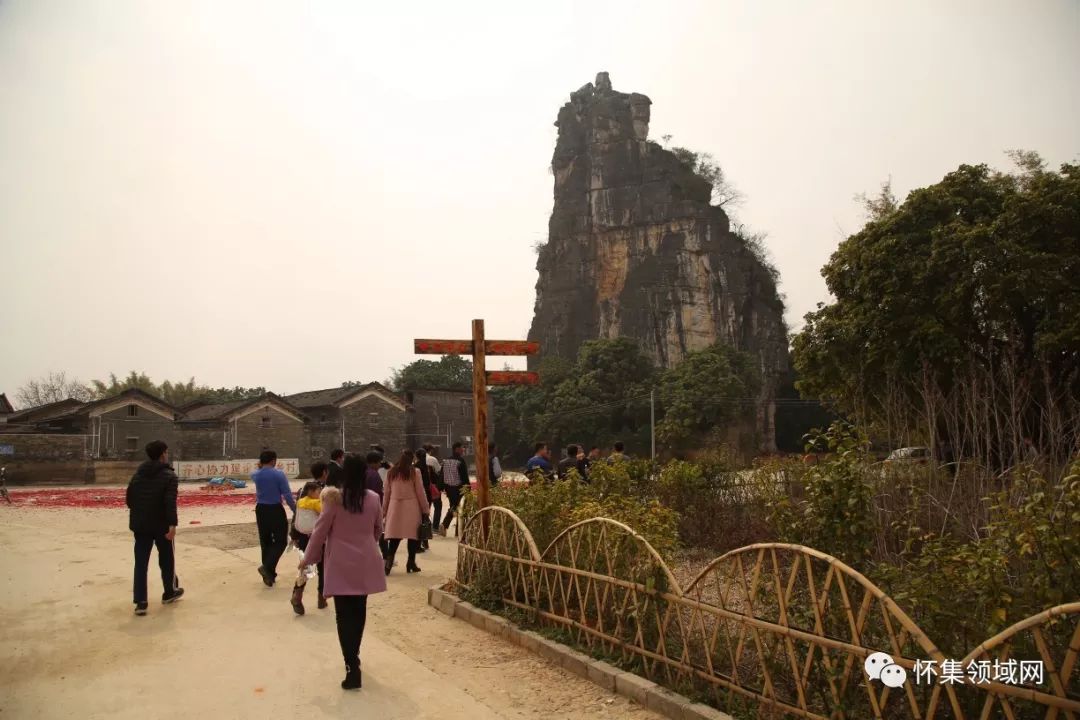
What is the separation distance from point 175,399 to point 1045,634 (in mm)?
69642

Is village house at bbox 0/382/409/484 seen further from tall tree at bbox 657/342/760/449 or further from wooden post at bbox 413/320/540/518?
wooden post at bbox 413/320/540/518

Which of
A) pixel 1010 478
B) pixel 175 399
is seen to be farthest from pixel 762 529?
pixel 175 399

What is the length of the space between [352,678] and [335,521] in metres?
1.03

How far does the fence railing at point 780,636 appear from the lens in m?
3.18

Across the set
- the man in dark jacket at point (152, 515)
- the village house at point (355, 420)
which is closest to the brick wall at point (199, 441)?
the village house at point (355, 420)

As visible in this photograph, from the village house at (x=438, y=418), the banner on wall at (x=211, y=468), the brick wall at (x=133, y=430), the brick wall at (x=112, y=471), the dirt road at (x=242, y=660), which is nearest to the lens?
the dirt road at (x=242, y=660)

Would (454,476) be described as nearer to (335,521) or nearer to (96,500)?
(335,521)

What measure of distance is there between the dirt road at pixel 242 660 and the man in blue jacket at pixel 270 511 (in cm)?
29

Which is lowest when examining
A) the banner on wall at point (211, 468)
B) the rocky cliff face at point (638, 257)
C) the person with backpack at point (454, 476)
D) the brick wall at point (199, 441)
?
the banner on wall at point (211, 468)

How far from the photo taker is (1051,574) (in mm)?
3506

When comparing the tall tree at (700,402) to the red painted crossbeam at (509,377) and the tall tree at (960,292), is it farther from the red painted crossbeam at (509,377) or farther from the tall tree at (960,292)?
the red painted crossbeam at (509,377)

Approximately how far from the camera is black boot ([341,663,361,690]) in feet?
16.3

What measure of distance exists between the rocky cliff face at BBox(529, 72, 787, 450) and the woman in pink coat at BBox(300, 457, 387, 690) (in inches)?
1972

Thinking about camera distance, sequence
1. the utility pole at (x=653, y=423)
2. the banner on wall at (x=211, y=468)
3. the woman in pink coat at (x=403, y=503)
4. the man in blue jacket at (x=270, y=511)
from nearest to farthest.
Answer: the man in blue jacket at (x=270, y=511) < the woman in pink coat at (x=403, y=503) < the banner on wall at (x=211, y=468) < the utility pole at (x=653, y=423)
